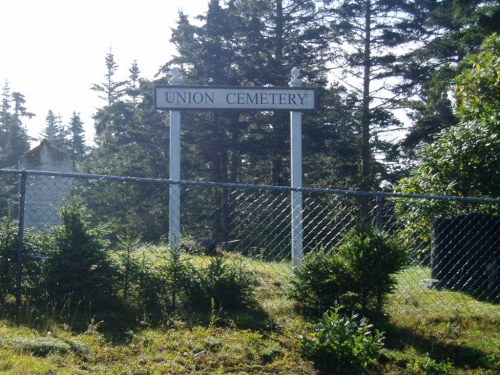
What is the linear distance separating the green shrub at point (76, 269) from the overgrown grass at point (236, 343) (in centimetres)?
37

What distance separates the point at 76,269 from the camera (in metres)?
5.93

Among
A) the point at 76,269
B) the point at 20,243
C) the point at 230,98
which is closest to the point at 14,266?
the point at 20,243

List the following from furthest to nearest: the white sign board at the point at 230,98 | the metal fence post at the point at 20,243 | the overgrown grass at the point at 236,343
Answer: the white sign board at the point at 230,98
the metal fence post at the point at 20,243
the overgrown grass at the point at 236,343

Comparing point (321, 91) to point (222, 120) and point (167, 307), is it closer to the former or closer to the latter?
point (222, 120)

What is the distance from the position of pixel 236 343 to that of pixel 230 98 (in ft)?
17.0

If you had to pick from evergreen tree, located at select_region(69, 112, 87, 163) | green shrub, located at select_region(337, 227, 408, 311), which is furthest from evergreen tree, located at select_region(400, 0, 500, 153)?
evergreen tree, located at select_region(69, 112, 87, 163)

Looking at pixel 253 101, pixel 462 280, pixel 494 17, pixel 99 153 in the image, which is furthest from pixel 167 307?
pixel 99 153

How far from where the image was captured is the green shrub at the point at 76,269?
5.91m

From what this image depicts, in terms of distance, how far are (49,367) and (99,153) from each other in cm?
2994

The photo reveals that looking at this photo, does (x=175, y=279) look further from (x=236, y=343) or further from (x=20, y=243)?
(x=20, y=243)

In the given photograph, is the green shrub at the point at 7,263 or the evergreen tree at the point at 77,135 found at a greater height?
the evergreen tree at the point at 77,135

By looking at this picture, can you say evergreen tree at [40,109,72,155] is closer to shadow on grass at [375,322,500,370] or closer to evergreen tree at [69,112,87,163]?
evergreen tree at [69,112,87,163]

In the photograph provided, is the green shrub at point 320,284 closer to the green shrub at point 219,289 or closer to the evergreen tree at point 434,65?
the green shrub at point 219,289

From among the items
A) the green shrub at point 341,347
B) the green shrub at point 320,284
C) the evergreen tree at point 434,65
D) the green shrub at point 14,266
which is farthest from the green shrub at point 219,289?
the evergreen tree at point 434,65
